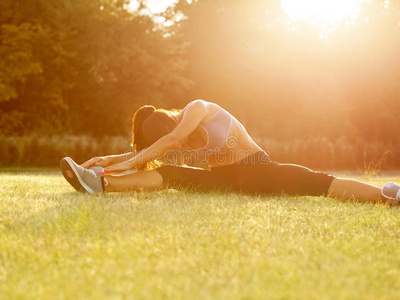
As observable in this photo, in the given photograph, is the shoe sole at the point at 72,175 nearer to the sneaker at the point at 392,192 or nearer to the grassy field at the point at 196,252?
the grassy field at the point at 196,252


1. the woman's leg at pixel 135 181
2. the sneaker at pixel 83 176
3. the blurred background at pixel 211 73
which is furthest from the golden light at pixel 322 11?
the sneaker at pixel 83 176

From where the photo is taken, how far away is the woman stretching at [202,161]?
14.0 ft

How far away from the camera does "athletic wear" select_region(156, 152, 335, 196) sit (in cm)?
434

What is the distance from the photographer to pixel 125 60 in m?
18.5

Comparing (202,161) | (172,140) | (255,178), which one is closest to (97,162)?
(172,140)

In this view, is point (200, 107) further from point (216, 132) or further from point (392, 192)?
point (392, 192)

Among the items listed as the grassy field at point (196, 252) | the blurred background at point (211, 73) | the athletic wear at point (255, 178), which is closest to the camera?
the grassy field at point (196, 252)

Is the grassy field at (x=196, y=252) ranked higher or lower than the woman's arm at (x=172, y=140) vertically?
lower

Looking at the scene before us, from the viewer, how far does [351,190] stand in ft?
14.0

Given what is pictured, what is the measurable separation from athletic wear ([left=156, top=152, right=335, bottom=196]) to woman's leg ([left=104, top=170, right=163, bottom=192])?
9cm

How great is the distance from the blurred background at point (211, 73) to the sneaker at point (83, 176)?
36.9 feet

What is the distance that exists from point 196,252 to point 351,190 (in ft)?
8.33

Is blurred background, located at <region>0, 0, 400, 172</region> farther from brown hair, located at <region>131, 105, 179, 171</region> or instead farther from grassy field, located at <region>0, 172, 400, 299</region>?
grassy field, located at <region>0, 172, 400, 299</region>

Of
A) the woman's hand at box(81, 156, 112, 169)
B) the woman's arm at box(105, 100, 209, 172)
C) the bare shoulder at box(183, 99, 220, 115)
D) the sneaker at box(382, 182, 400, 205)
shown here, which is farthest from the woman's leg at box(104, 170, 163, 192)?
the sneaker at box(382, 182, 400, 205)
